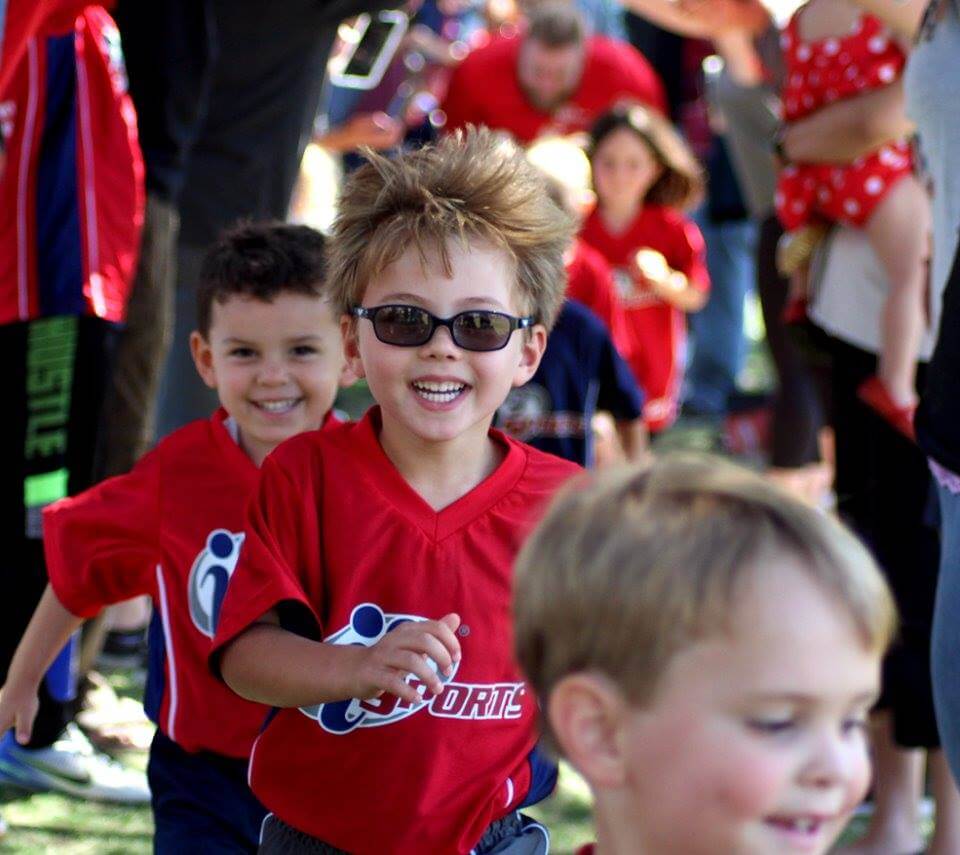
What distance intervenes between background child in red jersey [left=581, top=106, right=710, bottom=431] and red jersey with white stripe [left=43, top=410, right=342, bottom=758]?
3.52m

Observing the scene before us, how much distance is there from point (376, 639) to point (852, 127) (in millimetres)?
2107

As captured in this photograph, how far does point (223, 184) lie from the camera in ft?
16.2

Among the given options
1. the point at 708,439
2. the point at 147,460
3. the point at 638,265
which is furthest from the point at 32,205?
the point at 708,439

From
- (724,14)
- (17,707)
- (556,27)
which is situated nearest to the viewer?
(17,707)

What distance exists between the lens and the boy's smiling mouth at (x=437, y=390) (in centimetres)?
244

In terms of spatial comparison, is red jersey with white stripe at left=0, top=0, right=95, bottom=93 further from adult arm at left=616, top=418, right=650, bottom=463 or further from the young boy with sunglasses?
adult arm at left=616, top=418, right=650, bottom=463

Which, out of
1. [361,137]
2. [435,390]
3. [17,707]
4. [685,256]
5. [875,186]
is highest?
[361,137]

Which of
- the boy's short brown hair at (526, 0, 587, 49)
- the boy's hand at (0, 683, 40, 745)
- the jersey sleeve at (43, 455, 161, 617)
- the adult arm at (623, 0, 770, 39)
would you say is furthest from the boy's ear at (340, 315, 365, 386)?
the boy's short brown hair at (526, 0, 587, 49)

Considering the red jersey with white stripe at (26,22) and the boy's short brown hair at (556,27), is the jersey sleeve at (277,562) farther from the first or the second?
the boy's short brown hair at (556,27)

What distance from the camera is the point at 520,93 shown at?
24.5 ft

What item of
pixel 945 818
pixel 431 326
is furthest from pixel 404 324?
pixel 945 818

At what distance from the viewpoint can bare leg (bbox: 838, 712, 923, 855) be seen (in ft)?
12.6

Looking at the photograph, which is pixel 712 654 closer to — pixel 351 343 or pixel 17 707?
pixel 351 343

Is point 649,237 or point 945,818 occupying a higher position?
point 649,237
